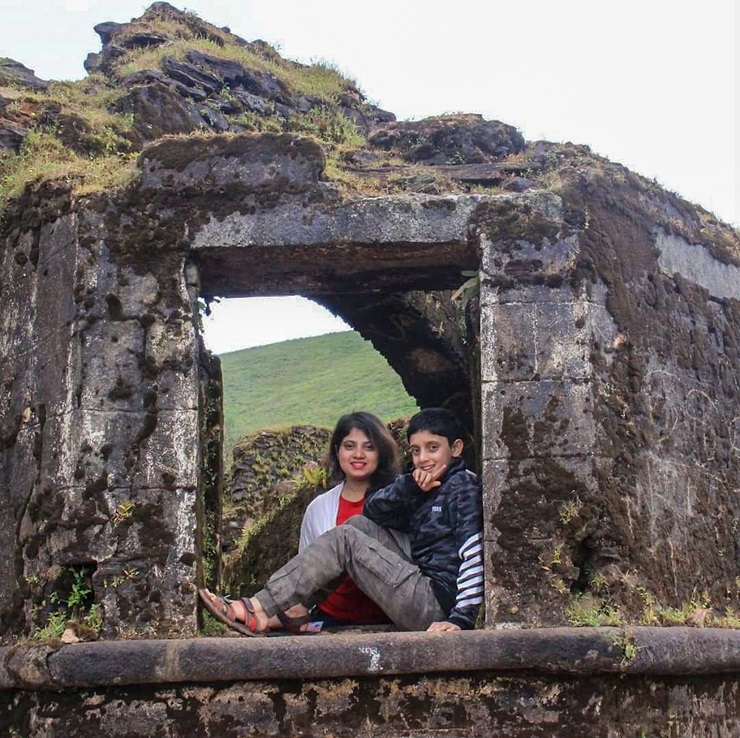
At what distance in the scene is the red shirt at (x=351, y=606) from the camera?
6379 millimetres

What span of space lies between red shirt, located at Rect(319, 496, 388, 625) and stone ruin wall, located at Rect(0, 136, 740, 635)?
32.5 inches

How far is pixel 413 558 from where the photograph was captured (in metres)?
6.11

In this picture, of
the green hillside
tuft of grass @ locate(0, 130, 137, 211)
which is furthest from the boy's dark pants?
the green hillside

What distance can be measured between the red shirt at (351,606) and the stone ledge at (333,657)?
42.9 inches

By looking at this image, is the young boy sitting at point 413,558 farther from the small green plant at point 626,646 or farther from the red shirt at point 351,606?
the small green plant at point 626,646

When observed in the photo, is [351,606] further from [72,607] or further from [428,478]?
[72,607]

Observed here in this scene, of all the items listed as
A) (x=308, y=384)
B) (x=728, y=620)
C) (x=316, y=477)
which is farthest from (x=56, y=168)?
(x=308, y=384)

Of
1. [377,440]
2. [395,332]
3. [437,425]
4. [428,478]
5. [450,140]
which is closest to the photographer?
[428,478]

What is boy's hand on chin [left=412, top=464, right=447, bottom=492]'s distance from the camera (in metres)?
6.05

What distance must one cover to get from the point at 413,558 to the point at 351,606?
0.52m

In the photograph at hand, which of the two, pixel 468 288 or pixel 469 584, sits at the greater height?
pixel 468 288

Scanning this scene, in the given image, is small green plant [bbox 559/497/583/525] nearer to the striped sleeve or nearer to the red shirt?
the striped sleeve

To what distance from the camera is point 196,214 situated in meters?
6.12

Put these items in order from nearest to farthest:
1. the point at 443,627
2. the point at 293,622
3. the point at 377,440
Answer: the point at 443,627 → the point at 293,622 → the point at 377,440
